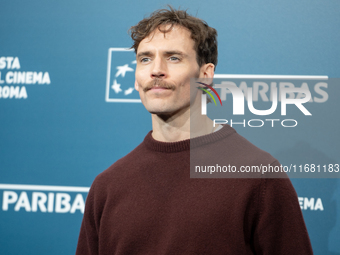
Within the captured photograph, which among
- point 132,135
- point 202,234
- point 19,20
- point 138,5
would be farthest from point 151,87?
point 19,20

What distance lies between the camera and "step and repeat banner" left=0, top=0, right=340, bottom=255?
1.42 m

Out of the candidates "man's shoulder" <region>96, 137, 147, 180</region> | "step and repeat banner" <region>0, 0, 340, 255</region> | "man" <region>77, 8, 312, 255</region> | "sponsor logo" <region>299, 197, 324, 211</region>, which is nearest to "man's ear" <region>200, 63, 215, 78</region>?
"man" <region>77, 8, 312, 255</region>

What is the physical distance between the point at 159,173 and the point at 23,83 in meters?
1.08

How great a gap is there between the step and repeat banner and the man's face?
521 millimetres

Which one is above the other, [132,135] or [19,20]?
[19,20]

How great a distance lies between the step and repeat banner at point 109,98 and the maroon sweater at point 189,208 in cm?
55

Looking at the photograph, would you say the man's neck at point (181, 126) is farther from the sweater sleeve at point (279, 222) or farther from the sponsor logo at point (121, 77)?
the sponsor logo at point (121, 77)

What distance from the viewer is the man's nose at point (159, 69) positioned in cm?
89

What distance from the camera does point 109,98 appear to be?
5.21ft

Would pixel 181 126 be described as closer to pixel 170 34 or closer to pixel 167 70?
pixel 167 70

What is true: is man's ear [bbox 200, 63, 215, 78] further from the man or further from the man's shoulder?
the man's shoulder

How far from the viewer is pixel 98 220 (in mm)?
963

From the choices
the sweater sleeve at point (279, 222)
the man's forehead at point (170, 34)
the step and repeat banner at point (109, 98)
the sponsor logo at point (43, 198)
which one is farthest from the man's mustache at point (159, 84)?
the sponsor logo at point (43, 198)

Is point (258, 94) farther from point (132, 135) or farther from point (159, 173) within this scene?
point (159, 173)
